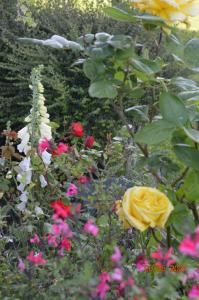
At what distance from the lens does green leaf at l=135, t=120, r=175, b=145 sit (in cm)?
134

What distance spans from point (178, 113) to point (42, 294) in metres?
0.53

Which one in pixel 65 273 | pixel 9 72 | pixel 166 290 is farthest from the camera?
pixel 9 72

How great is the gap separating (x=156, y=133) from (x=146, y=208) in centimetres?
18

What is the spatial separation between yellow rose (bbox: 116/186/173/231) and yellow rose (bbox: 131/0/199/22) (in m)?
0.42

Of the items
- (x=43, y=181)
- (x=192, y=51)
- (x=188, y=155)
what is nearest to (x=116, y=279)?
(x=188, y=155)

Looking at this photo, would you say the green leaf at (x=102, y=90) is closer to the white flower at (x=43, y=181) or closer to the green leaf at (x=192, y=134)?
the green leaf at (x=192, y=134)

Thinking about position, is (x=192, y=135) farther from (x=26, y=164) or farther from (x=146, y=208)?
(x=26, y=164)

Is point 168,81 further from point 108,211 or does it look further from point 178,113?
point 108,211

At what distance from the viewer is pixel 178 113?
1332 millimetres

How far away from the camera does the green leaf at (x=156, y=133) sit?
1.34 m

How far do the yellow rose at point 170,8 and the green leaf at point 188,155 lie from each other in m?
0.30

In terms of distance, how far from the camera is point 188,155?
53.8 inches

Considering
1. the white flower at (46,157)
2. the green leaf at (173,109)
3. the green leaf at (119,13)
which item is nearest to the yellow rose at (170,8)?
the green leaf at (119,13)

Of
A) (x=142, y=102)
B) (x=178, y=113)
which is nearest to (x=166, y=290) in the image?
(x=178, y=113)
